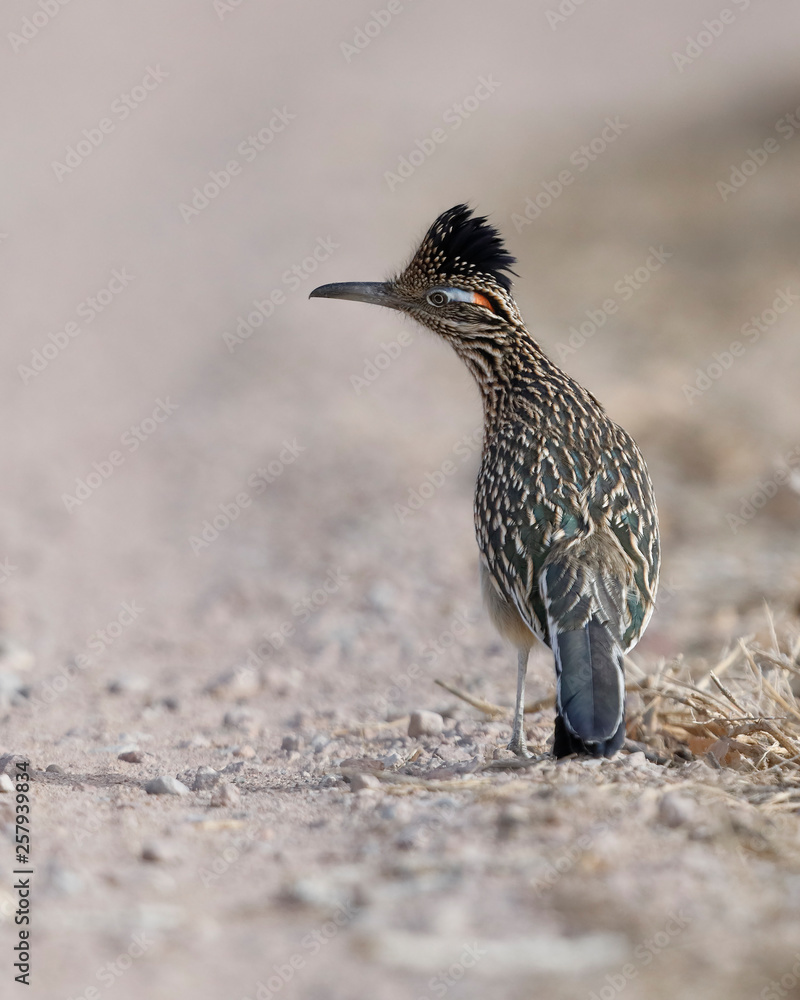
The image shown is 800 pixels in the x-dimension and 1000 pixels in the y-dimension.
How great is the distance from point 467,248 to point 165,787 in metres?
3.36

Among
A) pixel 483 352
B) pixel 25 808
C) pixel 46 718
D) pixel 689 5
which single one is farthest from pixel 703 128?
pixel 689 5

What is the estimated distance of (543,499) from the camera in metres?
5.55

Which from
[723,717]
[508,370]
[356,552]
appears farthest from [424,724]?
[356,552]

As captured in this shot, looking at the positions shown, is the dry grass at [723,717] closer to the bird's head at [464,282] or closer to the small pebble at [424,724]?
the small pebble at [424,724]

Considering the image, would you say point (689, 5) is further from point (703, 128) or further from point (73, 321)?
point (73, 321)

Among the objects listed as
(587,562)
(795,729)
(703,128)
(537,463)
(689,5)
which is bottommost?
(795,729)

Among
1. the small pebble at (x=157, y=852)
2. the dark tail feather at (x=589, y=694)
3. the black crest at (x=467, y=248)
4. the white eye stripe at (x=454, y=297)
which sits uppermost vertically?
the black crest at (x=467, y=248)

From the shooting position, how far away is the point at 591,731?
4422mm

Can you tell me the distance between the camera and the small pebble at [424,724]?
6051 millimetres

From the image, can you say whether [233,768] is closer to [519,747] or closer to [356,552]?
[519,747]

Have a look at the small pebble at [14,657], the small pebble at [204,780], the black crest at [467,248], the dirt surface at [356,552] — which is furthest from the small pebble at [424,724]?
the small pebble at [14,657]

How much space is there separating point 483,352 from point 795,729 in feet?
8.82

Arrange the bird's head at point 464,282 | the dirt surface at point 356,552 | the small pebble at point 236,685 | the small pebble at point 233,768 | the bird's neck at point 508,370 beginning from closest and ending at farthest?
1. the dirt surface at point 356,552
2. the small pebble at point 233,768
3. the bird's neck at point 508,370
4. the bird's head at point 464,282
5. the small pebble at point 236,685

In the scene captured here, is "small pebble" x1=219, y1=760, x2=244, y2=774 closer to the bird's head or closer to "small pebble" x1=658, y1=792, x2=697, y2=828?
"small pebble" x1=658, y1=792, x2=697, y2=828
